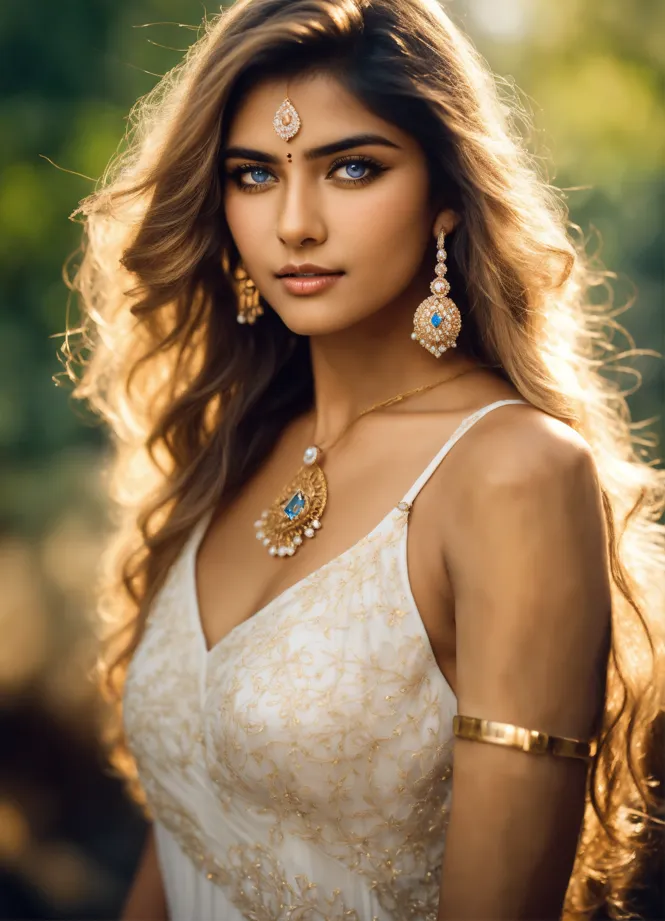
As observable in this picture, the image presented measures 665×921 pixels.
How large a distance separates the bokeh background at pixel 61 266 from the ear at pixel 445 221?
59.8 inches

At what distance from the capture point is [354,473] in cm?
175

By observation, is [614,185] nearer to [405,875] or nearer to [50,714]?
[405,875]

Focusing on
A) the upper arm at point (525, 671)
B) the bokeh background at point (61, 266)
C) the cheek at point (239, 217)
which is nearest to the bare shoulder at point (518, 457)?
the upper arm at point (525, 671)

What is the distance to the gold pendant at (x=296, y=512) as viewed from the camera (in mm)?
1767

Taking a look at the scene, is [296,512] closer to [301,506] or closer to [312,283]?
[301,506]

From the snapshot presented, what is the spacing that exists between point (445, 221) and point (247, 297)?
0.55m

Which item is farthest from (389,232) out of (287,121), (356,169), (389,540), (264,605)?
(264,605)

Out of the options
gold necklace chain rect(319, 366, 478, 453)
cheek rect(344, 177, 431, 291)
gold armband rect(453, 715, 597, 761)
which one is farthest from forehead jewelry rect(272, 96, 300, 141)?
gold armband rect(453, 715, 597, 761)

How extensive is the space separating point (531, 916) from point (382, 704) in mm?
353

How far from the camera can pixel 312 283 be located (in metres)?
1.63

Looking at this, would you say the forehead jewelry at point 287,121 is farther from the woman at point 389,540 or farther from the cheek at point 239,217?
the cheek at point 239,217

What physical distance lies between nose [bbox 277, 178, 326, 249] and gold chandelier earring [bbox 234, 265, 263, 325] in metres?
0.48

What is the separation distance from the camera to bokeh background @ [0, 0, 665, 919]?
3.17 metres

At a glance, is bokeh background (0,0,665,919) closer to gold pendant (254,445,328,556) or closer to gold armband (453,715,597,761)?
gold pendant (254,445,328,556)
